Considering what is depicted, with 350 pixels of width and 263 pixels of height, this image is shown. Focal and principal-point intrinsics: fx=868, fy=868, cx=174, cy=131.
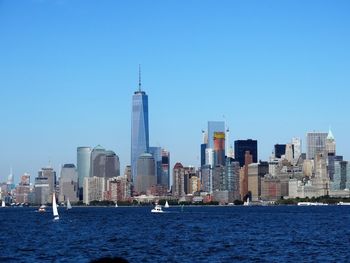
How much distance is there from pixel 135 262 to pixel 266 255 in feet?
31.3

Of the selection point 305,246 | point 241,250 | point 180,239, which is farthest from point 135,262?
point 180,239

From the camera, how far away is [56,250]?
62.8 m

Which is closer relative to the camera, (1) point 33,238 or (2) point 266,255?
(2) point 266,255

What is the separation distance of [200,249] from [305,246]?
875 centimetres

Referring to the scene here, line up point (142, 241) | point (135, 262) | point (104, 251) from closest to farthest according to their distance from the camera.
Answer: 1. point (135, 262)
2. point (104, 251)
3. point (142, 241)

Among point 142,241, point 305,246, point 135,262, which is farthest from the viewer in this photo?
point 142,241

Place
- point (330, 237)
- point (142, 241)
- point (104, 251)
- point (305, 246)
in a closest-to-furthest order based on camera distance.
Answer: point (104, 251) < point (305, 246) < point (142, 241) < point (330, 237)

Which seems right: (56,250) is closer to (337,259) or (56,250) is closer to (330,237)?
(337,259)

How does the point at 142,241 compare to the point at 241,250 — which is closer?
the point at 241,250

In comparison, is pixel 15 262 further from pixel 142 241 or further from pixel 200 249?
pixel 142 241

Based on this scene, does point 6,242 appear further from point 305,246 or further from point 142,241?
point 305,246

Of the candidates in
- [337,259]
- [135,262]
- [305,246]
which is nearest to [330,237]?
[305,246]

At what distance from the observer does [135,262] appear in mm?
51594

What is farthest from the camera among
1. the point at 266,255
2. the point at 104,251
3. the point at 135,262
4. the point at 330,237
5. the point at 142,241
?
the point at 330,237
